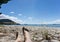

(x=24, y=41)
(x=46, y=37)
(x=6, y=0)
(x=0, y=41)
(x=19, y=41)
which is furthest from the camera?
(x=6, y=0)

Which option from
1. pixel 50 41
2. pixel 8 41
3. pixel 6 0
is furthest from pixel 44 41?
pixel 6 0

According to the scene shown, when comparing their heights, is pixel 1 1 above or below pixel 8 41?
above

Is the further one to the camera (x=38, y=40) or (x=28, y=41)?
(x=38, y=40)

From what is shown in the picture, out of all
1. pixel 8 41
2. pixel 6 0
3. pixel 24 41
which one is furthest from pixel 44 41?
pixel 6 0

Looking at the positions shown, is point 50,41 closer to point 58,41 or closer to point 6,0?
point 58,41

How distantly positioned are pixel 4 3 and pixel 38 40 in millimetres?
7494

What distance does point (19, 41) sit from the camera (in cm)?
281

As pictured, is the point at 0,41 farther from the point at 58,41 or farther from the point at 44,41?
A: the point at 58,41

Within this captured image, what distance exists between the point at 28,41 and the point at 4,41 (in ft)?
4.30

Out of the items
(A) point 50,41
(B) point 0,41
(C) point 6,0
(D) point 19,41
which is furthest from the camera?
(C) point 6,0

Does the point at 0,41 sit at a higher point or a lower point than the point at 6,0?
lower

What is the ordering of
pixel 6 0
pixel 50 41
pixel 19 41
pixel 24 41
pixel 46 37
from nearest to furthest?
pixel 19 41, pixel 24 41, pixel 50 41, pixel 46 37, pixel 6 0

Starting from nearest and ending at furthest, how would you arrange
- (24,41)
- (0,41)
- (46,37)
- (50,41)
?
(24,41) < (0,41) < (50,41) < (46,37)

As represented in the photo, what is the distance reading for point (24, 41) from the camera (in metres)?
3.03
